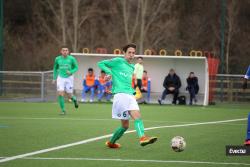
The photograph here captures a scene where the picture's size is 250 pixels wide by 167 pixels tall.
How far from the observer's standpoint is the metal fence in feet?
108

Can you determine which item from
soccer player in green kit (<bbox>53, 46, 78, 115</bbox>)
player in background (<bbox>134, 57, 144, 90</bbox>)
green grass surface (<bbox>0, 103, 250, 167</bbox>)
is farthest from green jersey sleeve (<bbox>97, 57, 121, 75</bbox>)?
player in background (<bbox>134, 57, 144, 90</bbox>)

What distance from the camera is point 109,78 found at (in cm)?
1341

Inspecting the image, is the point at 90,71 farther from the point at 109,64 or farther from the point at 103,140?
the point at 109,64

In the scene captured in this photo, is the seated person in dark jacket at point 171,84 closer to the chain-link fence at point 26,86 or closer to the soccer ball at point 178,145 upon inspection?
the chain-link fence at point 26,86

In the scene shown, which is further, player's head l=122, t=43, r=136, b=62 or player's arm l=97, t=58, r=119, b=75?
player's arm l=97, t=58, r=119, b=75

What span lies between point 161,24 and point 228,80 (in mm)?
13989

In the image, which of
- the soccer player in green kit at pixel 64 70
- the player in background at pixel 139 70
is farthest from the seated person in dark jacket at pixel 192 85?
the soccer player in green kit at pixel 64 70

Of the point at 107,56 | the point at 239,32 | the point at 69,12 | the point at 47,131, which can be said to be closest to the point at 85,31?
the point at 69,12

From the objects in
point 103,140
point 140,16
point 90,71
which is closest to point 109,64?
point 103,140

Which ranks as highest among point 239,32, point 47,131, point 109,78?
point 239,32

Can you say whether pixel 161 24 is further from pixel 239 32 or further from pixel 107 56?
pixel 107 56

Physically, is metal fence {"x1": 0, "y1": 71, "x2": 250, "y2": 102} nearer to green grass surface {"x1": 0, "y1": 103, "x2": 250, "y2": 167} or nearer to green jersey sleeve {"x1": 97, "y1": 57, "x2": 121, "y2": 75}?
green grass surface {"x1": 0, "y1": 103, "x2": 250, "y2": 167}

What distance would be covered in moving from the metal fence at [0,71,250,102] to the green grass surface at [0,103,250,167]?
963 cm

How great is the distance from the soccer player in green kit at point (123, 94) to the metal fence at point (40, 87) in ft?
63.9
